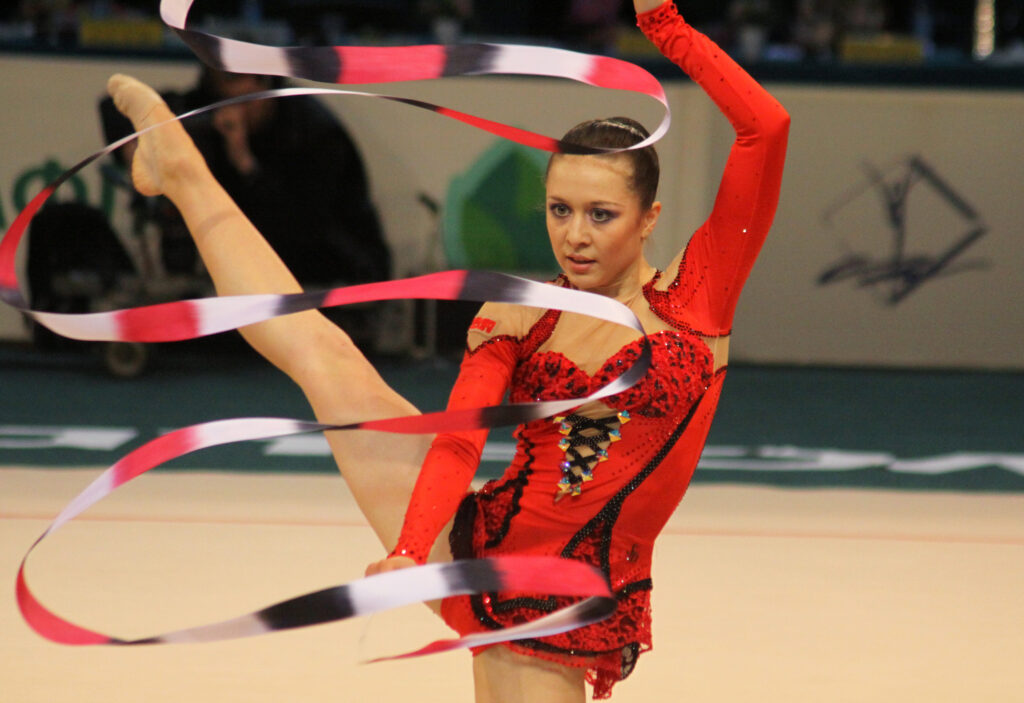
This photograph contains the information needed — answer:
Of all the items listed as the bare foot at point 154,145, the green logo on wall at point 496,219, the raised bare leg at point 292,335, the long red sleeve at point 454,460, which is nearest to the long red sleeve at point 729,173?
the long red sleeve at point 454,460

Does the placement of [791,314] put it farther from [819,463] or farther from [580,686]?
[580,686]

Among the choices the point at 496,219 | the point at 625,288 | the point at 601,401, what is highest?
the point at 625,288

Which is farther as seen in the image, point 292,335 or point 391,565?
point 292,335

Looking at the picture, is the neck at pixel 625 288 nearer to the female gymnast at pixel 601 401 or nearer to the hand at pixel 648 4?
the female gymnast at pixel 601 401

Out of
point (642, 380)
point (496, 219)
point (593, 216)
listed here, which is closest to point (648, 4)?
point (593, 216)

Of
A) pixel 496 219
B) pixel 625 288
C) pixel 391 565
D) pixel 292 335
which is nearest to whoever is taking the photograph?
pixel 391 565

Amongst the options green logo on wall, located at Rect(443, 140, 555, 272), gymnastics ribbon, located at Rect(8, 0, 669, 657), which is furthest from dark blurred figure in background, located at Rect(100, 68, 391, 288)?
gymnastics ribbon, located at Rect(8, 0, 669, 657)

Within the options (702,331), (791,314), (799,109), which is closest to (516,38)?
(799,109)

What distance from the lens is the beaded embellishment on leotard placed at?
5.34ft

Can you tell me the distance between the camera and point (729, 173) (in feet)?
5.22

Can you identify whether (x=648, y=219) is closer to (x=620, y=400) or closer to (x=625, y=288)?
(x=625, y=288)

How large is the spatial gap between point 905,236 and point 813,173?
53 cm

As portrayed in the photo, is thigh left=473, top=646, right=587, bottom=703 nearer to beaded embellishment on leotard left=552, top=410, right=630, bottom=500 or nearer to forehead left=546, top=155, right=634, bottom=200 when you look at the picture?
beaded embellishment on leotard left=552, top=410, right=630, bottom=500

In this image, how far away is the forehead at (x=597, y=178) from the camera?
1.55m
